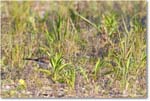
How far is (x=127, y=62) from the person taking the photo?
3.04 meters

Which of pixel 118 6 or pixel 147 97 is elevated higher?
pixel 118 6

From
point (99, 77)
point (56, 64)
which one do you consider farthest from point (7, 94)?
point (99, 77)

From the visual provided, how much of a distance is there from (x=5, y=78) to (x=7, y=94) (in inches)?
3.9

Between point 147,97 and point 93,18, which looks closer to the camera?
point 147,97

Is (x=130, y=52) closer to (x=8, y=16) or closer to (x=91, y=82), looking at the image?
(x=91, y=82)

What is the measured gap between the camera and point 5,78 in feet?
10.00

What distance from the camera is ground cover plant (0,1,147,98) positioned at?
9.90 feet

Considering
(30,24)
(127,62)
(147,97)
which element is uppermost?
(30,24)

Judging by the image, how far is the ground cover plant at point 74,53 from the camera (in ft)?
9.90

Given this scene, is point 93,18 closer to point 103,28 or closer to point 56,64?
point 103,28

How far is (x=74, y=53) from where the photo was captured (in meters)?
3.09

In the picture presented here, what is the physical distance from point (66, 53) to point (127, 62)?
36cm

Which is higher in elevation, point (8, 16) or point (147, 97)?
point (8, 16)

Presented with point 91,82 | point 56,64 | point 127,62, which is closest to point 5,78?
point 56,64
